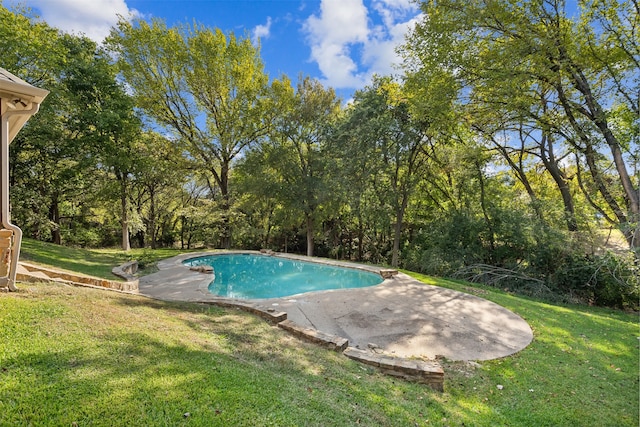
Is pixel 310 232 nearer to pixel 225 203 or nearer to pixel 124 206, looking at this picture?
pixel 225 203

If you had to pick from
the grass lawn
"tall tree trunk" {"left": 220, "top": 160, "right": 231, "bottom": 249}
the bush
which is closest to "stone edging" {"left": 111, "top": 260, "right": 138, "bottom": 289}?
the grass lawn

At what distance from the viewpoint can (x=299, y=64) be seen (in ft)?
51.3

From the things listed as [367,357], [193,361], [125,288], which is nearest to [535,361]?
[367,357]

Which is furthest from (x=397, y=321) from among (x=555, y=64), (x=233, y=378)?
(x=555, y=64)

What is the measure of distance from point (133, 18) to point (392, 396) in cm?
1905

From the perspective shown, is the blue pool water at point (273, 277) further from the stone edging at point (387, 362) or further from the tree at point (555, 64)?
the tree at point (555, 64)

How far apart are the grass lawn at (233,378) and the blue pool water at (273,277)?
404 centimetres

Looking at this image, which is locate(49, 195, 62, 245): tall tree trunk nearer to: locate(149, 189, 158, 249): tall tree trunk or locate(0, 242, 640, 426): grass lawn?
locate(149, 189, 158, 249): tall tree trunk

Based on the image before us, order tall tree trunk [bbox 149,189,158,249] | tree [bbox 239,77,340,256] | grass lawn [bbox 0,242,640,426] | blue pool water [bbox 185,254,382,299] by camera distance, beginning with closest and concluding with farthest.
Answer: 1. grass lawn [bbox 0,242,640,426]
2. blue pool water [bbox 185,254,382,299]
3. tree [bbox 239,77,340,256]
4. tall tree trunk [bbox 149,189,158,249]

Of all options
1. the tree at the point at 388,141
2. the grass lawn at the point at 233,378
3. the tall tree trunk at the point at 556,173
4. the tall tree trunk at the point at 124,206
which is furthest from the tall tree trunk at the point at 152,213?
the tall tree trunk at the point at 556,173

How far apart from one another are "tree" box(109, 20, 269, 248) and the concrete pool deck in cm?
1013

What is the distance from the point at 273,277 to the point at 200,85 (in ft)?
37.1

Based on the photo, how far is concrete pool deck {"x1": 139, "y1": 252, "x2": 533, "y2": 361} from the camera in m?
4.84

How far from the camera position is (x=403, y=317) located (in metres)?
6.06
